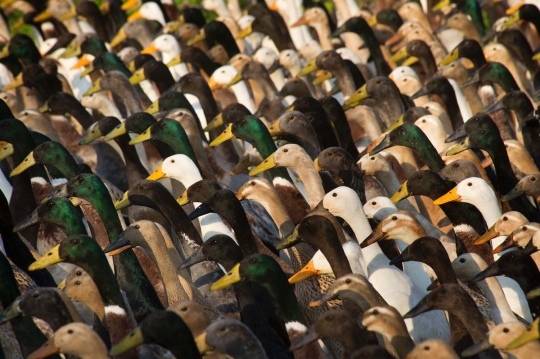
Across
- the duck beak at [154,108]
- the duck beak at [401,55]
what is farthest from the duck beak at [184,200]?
the duck beak at [401,55]

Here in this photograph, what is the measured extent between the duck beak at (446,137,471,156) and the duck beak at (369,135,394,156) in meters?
0.50

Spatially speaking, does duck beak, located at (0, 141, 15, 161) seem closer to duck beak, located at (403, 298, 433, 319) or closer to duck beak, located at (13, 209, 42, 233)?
duck beak, located at (13, 209, 42, 233)

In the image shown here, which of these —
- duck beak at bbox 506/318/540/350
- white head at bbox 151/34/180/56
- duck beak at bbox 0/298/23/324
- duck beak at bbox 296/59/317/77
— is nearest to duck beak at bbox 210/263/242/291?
duck beak at bbox 0/298/23/324

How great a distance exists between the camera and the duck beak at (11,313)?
6.38 m

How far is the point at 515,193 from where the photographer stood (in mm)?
8359

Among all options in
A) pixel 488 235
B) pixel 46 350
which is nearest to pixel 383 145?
pixel 488 235

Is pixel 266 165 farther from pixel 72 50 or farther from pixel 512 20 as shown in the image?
pixel 72 50

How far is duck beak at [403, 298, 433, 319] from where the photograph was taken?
6.25 metres

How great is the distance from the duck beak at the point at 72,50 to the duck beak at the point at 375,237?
7.20 m

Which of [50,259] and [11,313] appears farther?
[50,259]

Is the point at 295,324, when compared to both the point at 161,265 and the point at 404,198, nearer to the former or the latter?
the point at 161,265

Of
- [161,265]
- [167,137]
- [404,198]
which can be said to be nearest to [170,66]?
[167,137]

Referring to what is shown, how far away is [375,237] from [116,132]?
331cm

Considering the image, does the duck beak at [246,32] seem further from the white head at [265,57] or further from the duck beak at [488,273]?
the duck beak at [488,273]
